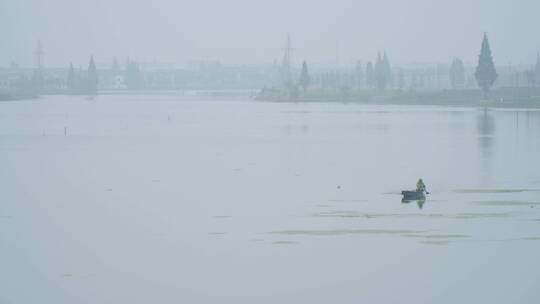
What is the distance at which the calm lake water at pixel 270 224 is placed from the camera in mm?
22719

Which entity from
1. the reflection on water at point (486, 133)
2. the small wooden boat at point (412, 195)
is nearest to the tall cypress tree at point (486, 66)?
the reflection on water at point (486, 133)

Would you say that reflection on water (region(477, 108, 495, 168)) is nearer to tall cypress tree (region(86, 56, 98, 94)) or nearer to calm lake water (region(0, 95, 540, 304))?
calm lake water (region(0, 95, 540, 304))

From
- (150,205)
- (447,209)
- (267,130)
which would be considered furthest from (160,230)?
(267,130)

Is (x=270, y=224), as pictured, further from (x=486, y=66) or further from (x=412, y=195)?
(x=486, y=66)

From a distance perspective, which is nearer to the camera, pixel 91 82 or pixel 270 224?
pixel 270 224

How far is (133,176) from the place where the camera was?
40844 mm

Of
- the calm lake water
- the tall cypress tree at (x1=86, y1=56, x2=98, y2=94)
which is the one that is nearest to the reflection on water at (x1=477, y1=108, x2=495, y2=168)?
the calm lake water

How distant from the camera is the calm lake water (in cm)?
2272

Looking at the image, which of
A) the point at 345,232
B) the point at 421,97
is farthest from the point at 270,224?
the point at 421,97

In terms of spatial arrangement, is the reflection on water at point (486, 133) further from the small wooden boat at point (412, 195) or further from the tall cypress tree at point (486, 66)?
the small wooden boat at point (412, 195)

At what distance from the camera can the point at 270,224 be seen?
2917 centimetres

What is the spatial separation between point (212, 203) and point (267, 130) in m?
35.7

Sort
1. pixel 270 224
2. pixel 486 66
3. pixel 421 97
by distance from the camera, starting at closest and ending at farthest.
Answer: pixel 270 224
pixel 486 66
pixel 421 97

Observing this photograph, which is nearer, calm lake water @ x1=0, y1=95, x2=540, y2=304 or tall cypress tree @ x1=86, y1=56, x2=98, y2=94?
calm lake water @ x1=0, y1=95, x2=540, y2=304
